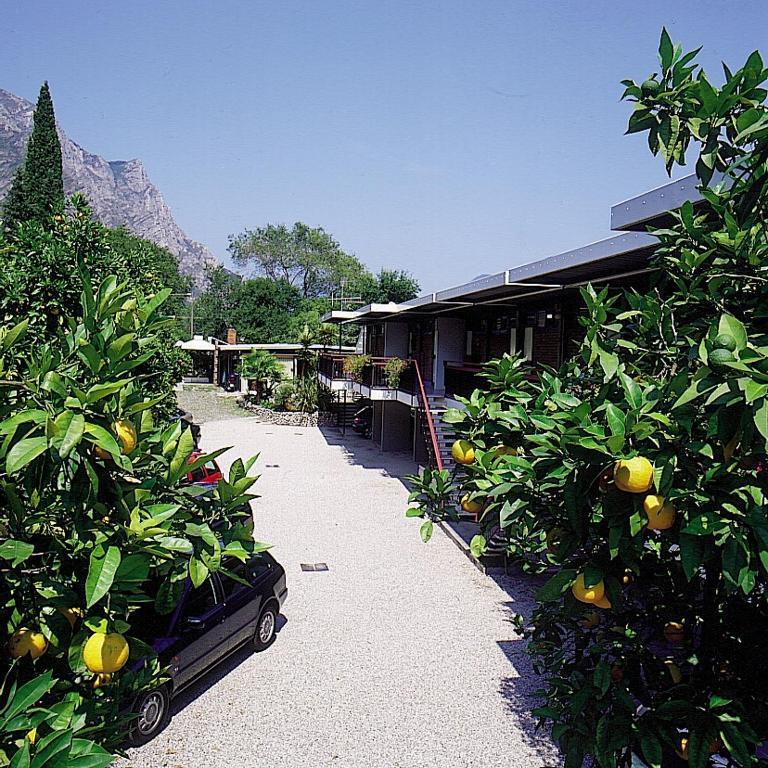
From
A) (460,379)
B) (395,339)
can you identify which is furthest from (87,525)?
(395,339)

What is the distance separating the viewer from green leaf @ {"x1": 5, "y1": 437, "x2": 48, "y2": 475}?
156 cm

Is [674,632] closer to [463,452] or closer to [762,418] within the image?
[463,452]

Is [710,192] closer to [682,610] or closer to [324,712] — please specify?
[682,610]

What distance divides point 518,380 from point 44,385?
2603mm

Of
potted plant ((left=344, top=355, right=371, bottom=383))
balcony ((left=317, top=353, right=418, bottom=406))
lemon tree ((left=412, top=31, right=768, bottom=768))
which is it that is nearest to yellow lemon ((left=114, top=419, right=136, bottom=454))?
lemon tree ((left=412, top=31, right=768, bottom=768))

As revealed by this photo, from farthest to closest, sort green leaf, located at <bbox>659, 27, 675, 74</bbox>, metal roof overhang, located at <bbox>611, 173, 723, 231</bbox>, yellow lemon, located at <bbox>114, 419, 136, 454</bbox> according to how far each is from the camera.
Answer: metal roof overhang, located at <bbox>611, 173, 723, 231</bbox> → green leaf, located at <bbox>659, 27, 675, 74</bbox> → yellow lemon, located at <bbox>114, 419, 136, 454</bbox>

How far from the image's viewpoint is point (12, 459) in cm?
158

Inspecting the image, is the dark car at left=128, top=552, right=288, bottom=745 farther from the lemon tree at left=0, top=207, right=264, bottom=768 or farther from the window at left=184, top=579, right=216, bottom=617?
the lemon tree at left=0, top=207, right=264, bottom=768

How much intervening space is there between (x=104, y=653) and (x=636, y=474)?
5.64ft

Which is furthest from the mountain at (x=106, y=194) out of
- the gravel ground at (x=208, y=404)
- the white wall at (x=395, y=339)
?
the white wall at (x=395, y=339)

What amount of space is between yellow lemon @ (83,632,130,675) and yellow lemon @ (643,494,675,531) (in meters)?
1.70

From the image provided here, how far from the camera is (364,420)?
31.8 metres

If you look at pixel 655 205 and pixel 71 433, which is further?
pixel 655 205

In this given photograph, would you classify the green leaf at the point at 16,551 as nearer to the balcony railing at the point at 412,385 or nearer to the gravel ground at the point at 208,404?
the balcony railing at the point at 412,385
